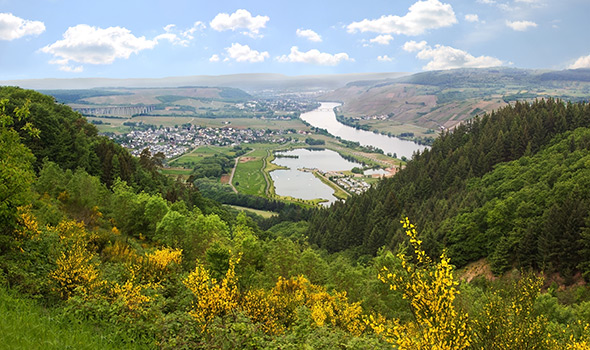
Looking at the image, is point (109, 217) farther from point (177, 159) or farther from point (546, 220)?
point (177, 159)

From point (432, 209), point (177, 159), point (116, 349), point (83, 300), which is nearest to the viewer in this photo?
point (116, 349)

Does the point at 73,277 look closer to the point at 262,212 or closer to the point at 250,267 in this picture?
the point at 250,267

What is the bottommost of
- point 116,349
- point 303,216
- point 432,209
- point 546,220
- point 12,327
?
point 303,216

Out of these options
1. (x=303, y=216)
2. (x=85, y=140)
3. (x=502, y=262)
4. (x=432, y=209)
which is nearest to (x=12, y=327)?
(x=502, y=262)

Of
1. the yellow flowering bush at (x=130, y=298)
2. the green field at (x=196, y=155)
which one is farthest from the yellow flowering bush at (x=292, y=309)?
the green field at (x=196, y=155)

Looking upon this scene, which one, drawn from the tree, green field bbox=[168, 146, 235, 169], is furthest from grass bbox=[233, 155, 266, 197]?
the tree

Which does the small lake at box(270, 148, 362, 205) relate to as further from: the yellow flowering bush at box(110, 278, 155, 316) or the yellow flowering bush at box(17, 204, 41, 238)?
the yellow flowering bush at box(110, 278, 155, 316)

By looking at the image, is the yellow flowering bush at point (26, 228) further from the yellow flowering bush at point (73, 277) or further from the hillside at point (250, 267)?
the yellow flowering bush at point (73, 277)
